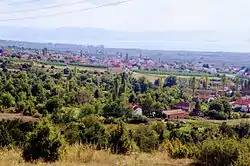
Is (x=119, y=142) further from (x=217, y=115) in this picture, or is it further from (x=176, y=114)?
(x=217, y=115)

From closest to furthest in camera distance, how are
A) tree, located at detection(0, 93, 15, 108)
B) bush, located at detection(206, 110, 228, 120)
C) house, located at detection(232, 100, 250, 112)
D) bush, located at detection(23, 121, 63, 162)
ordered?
bush, located at detection(23, 121, 63, 162) → tree, located at detection(0, 93, 15, 108) → bush, located at detection(206, 110, 228, 120) → house, located at detection(232, 100, 250, 112)

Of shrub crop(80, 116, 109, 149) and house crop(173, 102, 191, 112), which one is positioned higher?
shrub crop(80, 116, 109, 149)

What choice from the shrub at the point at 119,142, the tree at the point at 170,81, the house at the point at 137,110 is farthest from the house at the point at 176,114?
the shrub at the point at 119,142

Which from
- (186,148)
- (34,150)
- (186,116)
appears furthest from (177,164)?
(186,116)

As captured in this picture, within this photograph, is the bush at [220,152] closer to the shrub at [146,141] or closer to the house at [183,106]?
the shrub at [146,141]

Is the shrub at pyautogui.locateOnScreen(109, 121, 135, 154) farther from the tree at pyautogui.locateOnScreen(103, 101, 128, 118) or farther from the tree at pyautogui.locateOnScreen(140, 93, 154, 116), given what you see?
the tree at pyautogui.locateOnScreen(140, 93, 154, 116)

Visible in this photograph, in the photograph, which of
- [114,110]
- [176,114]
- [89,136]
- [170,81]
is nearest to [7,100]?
[114,110]

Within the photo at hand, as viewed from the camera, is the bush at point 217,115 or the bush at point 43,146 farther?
the bush at point 217,115

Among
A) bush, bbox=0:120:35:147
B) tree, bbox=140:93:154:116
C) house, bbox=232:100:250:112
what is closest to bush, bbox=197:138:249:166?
bush, bbox=0:120:35:147

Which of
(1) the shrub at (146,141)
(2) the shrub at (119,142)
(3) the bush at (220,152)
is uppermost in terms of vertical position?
(3) the bush at (220,152)
